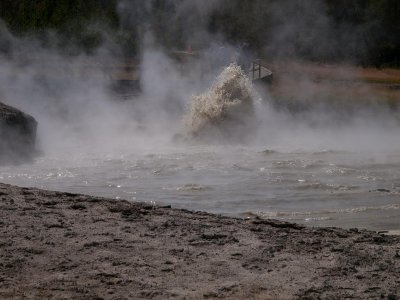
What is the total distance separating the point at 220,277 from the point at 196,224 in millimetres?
1493

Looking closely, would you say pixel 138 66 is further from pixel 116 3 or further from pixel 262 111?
pixel 262 111

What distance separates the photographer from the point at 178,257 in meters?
6.06

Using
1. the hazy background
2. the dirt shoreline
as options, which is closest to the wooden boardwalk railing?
the hazy background

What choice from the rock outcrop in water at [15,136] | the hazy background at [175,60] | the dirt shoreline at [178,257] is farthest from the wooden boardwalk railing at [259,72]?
the dirt shoreline at [178,257]

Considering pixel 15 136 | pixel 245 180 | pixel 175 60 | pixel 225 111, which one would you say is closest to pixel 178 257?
pixel 245 180

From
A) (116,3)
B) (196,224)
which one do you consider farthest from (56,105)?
(196,224)

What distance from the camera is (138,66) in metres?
22.2

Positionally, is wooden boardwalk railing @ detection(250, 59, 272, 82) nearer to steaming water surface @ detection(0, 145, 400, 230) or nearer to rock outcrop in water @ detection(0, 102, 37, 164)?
steaming water surface @ detection(0, 145, 400, 230)

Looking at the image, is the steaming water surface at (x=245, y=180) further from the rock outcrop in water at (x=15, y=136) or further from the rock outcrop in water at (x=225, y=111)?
the rock outcrop in water at (x=225, y=111)

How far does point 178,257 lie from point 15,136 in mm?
7717

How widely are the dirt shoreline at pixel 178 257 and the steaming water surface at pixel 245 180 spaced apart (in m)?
1.92

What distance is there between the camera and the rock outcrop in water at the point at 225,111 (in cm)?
1589

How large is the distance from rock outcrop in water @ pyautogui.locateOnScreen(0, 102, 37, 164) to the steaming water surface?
0.33 meters

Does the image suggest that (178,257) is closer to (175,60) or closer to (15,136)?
(15,136)
